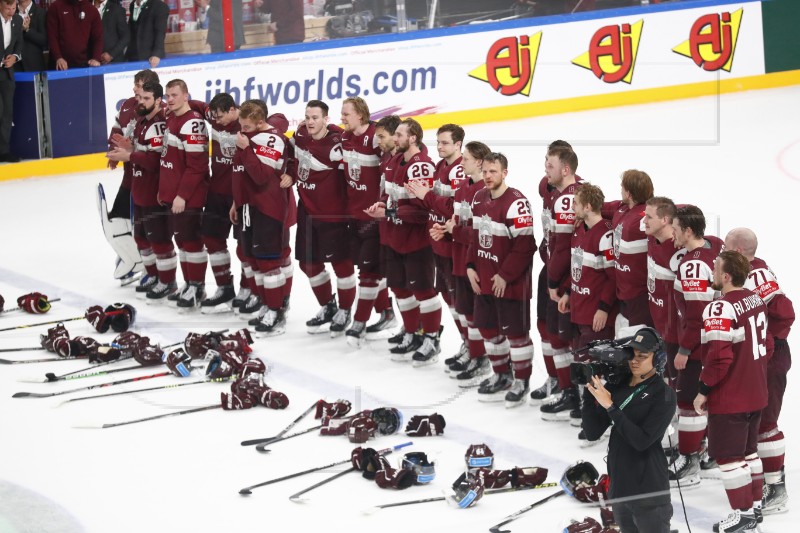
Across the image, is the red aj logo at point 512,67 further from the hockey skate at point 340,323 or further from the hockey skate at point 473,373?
the hockey skate at point 473,373

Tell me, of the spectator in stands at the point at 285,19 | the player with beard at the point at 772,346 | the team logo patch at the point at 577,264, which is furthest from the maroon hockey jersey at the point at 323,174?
the spectator in stands at the point at 285,19

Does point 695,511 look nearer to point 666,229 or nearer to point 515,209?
point 666,229

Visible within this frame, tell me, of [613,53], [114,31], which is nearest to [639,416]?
[114,31]

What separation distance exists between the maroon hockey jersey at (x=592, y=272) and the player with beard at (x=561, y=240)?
139mm

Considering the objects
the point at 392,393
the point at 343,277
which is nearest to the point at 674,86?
the point at 343,277

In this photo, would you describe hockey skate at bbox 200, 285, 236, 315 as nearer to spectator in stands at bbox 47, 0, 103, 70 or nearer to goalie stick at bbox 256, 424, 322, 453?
goalie stick at bbox 256, 424, 322, 453

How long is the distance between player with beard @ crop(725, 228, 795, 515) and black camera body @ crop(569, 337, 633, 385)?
115 cm

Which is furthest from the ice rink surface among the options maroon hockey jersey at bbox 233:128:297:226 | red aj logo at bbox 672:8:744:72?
red aj logo at bbox 672:8:744:72

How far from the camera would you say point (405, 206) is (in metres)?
7.39

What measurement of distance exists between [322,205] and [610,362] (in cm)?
406

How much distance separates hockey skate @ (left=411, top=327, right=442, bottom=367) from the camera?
295 inches

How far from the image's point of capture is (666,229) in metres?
5.62

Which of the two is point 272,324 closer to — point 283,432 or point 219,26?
point 283,432

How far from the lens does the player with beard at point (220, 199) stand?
27.8ft
